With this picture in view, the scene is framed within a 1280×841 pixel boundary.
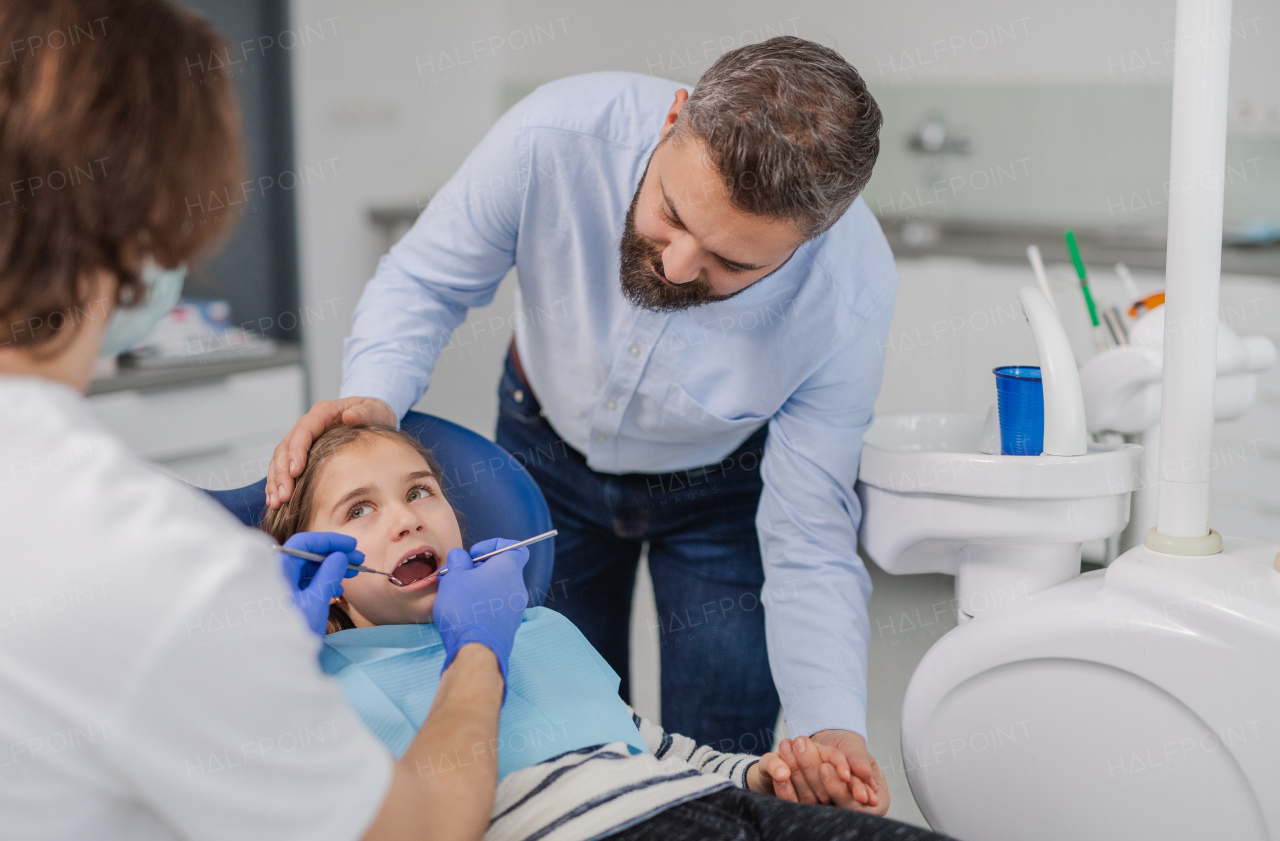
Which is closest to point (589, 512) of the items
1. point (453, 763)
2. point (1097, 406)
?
point (1097, 406)

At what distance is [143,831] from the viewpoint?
63 cm

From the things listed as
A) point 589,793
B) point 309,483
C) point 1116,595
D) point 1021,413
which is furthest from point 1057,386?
point 309,483

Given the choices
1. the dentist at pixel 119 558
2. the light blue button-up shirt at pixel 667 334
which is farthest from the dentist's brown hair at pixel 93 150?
the light blue button-up shirt at pixel 667 334

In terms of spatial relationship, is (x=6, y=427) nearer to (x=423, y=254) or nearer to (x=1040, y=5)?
(x=423, y=254)

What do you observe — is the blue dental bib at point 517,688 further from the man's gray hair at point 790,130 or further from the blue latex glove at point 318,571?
the man's gray hair at point 790,130

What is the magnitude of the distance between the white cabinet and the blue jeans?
1.18 metres

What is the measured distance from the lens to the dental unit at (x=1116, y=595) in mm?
924

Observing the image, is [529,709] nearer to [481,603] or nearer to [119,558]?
[481,603]

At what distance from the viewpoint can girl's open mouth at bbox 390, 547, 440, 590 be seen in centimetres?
116

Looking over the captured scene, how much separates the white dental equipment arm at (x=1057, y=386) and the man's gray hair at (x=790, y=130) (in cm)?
24

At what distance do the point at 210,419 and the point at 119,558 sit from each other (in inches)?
91.6

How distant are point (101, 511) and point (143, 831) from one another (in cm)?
21

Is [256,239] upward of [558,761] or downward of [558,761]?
upward

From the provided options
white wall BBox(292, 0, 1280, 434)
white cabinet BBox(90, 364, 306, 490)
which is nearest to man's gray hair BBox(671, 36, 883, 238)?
white cabinet BBox(90, 364, 306, 490)
